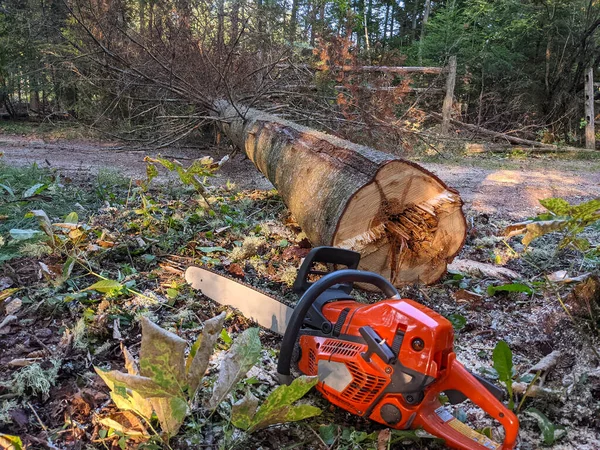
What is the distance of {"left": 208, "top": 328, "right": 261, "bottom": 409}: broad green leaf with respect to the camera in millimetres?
1347

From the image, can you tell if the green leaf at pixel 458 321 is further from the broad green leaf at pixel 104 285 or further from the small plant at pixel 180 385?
the broad green leaf at pixel 104 285

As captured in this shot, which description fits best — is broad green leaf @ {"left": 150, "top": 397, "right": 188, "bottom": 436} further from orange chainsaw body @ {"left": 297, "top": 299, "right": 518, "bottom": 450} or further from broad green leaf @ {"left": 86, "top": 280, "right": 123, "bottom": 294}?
broad green leaf @ {"left": 86, "top": 280, "right": 123, "bottom": 294}

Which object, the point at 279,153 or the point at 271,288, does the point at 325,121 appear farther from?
the point at 271,288

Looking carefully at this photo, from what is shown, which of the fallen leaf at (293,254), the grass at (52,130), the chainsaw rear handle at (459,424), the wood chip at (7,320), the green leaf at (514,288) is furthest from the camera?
the grass at (52,130)

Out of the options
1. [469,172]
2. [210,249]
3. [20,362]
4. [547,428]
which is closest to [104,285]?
[20,362]

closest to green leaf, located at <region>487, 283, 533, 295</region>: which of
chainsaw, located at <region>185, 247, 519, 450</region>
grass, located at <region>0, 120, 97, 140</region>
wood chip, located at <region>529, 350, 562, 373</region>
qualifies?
wood chip, located at <region>529, 350, 562, 373</region>

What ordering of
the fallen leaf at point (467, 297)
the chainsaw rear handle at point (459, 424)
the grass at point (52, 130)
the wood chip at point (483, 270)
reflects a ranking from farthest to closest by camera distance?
the grass at point (52, 130)
the wood chip at point (483, 270)
the fallen leaf at point (467, 297)
the chainsaw rear handle at point (459, 424)

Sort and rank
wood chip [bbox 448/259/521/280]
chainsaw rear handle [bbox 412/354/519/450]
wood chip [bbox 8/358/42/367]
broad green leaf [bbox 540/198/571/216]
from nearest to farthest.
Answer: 1. chainsaw rear handle [bbox 412/354/519/450]
2. broad green leaf [bbox 540/198/571/216]
3. wood chip [bbox 8/358/42/367]
4. wood chip [bbox 448/259/521/280]

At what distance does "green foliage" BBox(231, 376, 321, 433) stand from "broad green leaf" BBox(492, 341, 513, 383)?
0.61 metres

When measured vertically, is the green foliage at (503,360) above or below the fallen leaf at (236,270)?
above

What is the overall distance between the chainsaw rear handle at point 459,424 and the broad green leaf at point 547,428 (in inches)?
9.9

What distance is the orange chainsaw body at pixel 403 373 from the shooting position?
1.19 metres

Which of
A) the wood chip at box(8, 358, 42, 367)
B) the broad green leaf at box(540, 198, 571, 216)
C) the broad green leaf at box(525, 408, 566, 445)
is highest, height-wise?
the broad green leaf at box(540, 198, 571, 216)

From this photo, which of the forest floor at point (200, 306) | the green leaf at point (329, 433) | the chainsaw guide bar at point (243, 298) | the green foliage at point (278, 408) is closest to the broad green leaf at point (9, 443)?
the forest floor at point (200, 306)
